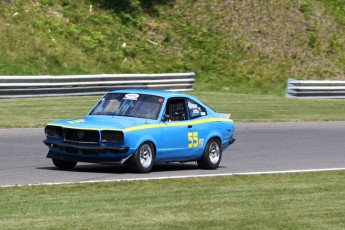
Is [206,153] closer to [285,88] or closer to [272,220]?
[272,220]

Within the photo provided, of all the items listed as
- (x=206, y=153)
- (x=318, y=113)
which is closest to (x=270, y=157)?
(x=206, y=153)

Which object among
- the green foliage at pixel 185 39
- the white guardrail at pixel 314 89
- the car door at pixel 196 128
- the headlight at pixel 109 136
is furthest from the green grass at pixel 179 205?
the white guardrail at pixel 314 89

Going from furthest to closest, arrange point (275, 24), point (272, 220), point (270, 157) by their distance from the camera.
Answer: point (275, 24), point (270, 157), point (272, 220)

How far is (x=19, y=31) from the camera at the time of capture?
104 feet

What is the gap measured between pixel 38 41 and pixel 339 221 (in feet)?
75.4

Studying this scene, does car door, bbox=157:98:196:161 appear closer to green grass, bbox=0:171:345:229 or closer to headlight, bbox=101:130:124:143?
headlight, bbox=101:130:124:143

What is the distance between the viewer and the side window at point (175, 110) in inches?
590

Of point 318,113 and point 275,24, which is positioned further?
point 275,24

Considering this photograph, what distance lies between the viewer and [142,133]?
13961 millimetres

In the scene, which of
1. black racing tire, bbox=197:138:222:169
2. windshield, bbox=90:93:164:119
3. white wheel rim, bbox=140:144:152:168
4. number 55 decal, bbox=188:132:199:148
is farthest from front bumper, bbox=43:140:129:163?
black racing tire, bbox=197:138:222:169

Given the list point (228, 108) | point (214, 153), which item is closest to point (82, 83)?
point (228, 108)

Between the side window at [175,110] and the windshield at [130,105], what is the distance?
6.9 inches

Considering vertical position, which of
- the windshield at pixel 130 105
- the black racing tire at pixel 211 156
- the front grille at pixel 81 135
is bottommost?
the black racing tire at pixel 211 156

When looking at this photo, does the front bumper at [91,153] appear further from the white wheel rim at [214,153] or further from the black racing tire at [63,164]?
the white wheel rim at [214,153]
